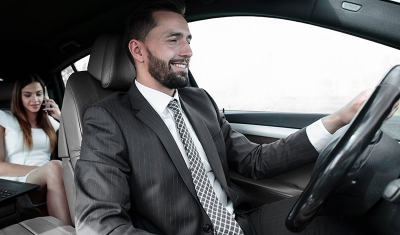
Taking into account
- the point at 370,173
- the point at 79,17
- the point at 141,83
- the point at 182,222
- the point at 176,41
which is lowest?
the point at 182,222

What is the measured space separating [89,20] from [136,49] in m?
0.96

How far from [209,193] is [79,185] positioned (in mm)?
438

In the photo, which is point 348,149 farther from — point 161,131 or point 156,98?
point 156,98

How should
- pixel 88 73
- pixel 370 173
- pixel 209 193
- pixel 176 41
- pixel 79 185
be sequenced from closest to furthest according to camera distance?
pixel 370 173 < pixel 79 185 < pixel 209 193 < pixel 176 41 < pixel 88 73

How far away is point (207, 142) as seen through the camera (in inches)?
54.5

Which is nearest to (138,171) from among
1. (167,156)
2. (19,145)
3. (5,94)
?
(167,156)

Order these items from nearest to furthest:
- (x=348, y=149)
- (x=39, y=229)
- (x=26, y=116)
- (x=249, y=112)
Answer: (x=348, y=149) → (x=39, y=229) → (x=249, y=112) → (x=26, y=116)

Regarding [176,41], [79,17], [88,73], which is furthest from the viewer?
[79,17]

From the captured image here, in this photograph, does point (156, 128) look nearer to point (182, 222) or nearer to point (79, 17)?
point (182, 222)

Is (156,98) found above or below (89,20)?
below

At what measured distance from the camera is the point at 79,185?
1130 millimetres

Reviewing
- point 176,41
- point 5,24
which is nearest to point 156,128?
point 176,41

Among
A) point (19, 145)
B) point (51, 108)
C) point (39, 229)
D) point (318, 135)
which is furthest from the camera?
point (51, 108)

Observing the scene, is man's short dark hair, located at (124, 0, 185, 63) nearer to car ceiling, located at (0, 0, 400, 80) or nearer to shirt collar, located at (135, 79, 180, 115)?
shirt collar, located at (135, 79, 180, 115)
